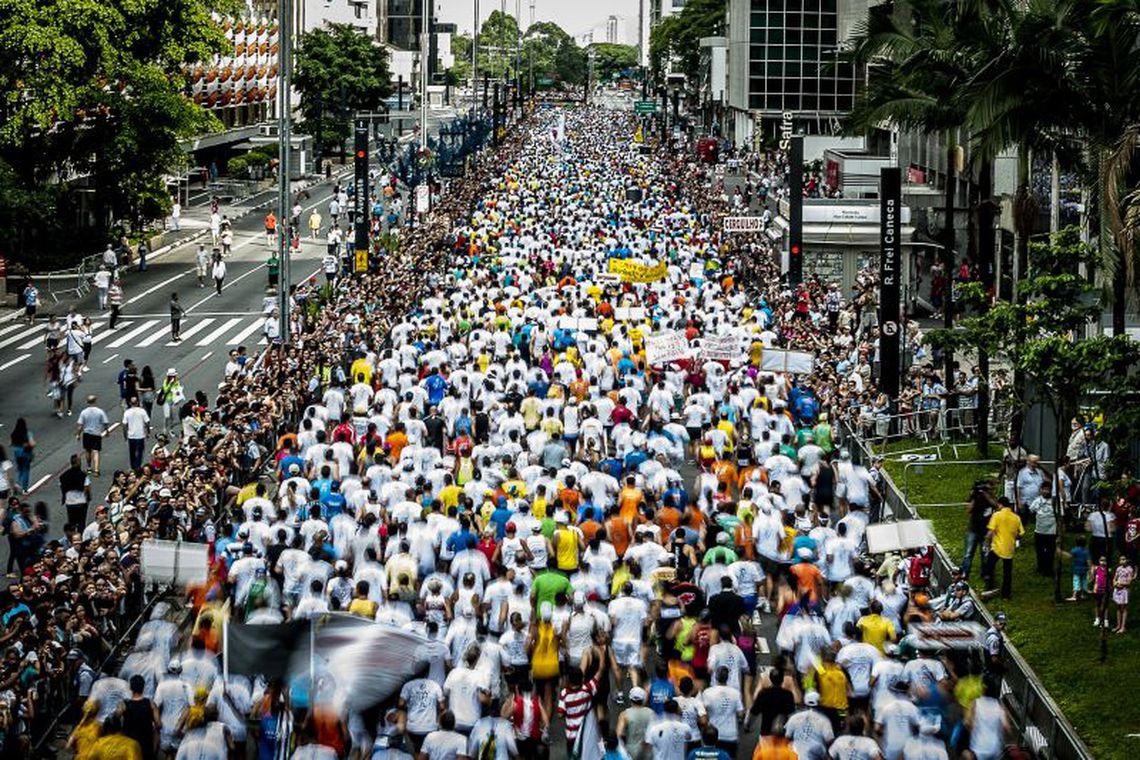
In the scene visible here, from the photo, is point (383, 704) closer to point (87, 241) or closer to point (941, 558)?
point (941, 558)

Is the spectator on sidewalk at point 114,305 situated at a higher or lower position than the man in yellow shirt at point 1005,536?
higher

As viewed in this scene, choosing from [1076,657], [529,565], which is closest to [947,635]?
[1076,657]

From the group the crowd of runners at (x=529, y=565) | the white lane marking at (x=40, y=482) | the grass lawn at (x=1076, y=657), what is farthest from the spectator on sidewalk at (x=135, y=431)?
the grass lawn at (x=1076, y=657)

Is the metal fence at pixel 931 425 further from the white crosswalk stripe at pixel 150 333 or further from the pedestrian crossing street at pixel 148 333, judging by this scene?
the white crosswalk stripe at pixel 150 333

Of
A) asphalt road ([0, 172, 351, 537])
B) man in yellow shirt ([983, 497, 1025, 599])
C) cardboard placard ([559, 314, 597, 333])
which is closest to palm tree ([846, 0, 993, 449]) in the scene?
cardboard placard ([559, 314, 597, 333])

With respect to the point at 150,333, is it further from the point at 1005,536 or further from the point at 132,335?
the point at 1005,536

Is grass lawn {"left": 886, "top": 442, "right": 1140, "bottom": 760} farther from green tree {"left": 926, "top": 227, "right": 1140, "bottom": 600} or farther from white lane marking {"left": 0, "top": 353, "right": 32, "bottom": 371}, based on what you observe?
white lane marking {"left": 0, "top": 353, "right": 32, "bottom": 371}
